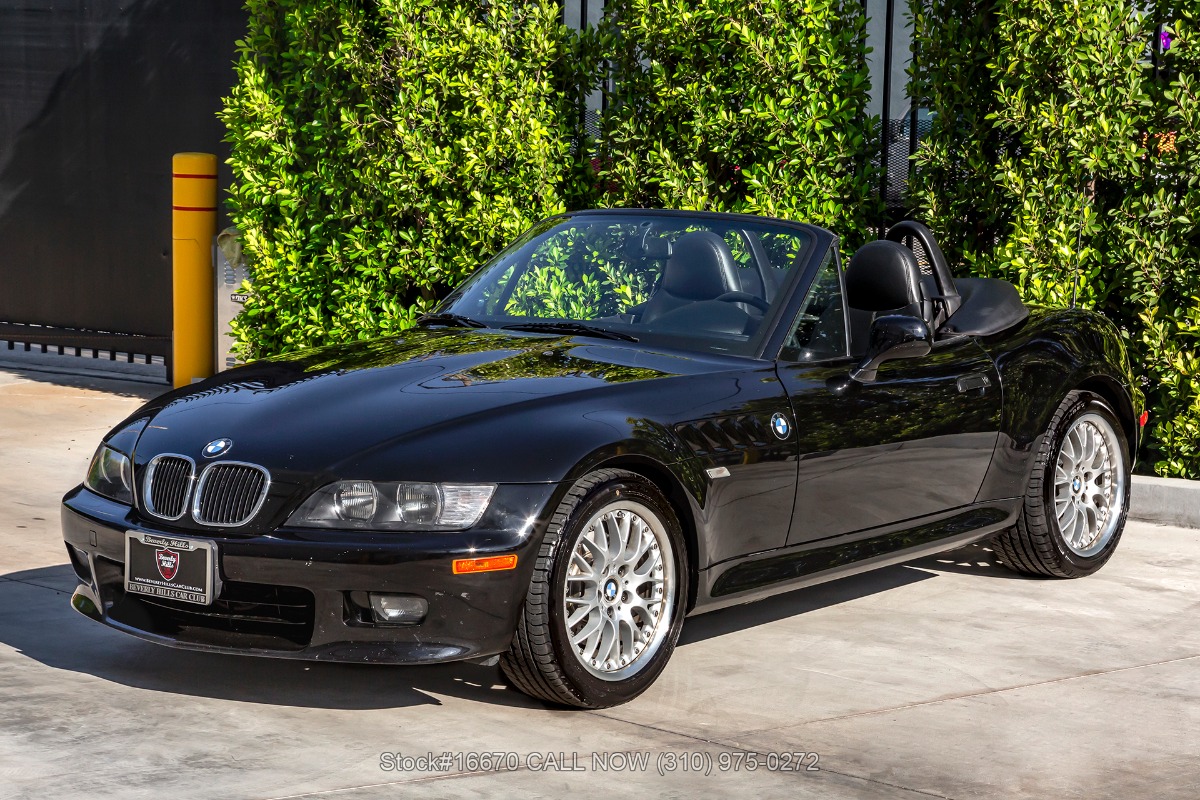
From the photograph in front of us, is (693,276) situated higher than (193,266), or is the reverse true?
(693,276)

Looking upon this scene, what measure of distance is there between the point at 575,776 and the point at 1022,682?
1.82 metres

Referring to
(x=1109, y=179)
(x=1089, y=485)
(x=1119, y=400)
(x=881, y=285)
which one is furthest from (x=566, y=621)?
(x=1109, y=179)

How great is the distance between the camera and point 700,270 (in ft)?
19.6

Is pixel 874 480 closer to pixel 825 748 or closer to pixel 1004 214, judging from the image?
pixel 825 748

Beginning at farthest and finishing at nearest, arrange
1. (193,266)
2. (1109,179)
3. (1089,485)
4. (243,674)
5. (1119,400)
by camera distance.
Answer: (193,266)
(1109,179)
(1119,400)
(1089,485)
(243,674)

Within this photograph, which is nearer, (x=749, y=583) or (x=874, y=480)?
(x=749, y=583)

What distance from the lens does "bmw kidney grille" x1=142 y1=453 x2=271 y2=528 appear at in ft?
15.4

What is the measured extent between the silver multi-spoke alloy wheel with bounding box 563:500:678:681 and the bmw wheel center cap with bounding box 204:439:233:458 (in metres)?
1.05

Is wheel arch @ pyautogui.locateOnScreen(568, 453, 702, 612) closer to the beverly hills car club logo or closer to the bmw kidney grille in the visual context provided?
the bmw kidney grille

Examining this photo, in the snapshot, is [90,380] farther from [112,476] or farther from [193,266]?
[112,476]

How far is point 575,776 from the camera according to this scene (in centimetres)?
435

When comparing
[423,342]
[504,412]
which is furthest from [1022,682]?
[423,342]

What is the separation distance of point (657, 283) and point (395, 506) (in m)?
1.72

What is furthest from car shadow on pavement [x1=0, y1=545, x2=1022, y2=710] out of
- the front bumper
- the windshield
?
the windshield
